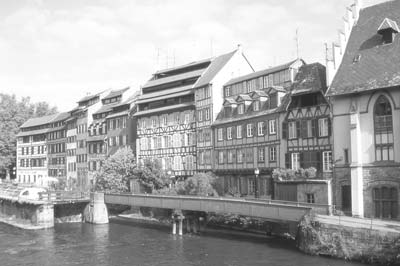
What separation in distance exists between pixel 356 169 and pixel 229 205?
403 inches

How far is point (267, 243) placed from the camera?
3769 cm

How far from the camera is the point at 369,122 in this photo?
119ft

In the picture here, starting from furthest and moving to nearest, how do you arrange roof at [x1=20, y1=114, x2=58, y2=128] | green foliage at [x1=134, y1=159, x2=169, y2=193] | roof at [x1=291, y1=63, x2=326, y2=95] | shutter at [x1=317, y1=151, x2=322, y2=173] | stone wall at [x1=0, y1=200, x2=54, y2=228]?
roof at [x1=20, y1=114, x2=58, y2=128] → green foliage at [x1=134, y1=159, x2=169, y2=193] → stone wall at [x1=0, y1=200, x2=54, y2=228] → roof at [x1=291, y1=63, x2=326, y2=95] → shutter at [x1=317, y1=151, x2=322, y2=173]

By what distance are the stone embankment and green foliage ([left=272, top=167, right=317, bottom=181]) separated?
5684mm

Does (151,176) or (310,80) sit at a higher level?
(310,80)

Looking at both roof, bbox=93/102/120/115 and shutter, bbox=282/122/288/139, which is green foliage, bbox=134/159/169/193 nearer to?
shutter, bbox=282/122/288/139

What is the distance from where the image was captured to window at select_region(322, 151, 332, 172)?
1617 inches

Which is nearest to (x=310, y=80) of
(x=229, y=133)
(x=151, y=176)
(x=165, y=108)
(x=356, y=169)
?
(x=356, y=169)

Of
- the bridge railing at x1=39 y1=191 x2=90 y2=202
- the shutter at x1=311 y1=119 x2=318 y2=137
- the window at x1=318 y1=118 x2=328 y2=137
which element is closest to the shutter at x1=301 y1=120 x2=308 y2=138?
the shutter at x1=311 y1=119 x2=318 y2=137

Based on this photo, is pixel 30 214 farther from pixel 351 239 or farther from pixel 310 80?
pixel 351 239

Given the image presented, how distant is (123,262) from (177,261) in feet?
12.0

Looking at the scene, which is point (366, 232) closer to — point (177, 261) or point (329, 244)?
point (329, 244)

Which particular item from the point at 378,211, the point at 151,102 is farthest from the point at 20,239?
the point at 378,211

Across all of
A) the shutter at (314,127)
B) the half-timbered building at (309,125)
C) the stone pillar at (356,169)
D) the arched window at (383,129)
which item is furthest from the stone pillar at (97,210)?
the arched window at (383,129)
